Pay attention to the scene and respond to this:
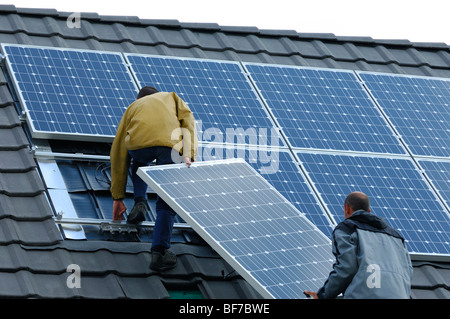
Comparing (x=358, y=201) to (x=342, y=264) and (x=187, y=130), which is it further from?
(x=187, y=130)

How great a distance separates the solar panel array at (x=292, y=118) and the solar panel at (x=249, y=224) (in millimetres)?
698

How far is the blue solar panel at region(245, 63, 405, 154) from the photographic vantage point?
13539 mm

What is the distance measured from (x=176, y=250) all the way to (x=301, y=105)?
3219 millimetres

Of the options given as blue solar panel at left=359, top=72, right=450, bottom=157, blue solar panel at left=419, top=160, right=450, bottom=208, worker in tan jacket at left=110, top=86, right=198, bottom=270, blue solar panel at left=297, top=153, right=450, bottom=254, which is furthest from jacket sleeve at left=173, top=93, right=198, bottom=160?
blue solar panel at left=359, top=72, right=450, bottom=157

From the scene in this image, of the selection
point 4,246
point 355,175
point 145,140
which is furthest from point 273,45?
point 4,246

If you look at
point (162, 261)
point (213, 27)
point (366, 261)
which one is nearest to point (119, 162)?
point (162, 261)

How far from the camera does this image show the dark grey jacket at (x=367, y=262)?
971 centimetres

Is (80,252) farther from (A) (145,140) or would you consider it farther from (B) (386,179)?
(B) (386,179)

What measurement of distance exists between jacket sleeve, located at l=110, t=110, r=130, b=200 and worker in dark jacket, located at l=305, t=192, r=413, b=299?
8.72 feet

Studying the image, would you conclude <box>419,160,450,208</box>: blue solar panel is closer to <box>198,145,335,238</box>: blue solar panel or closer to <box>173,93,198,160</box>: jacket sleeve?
<box>198,145,335,238</box>: blue solar panel

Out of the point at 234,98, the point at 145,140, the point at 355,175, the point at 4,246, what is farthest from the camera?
the point at 234,98

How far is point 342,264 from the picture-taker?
982 centimetres

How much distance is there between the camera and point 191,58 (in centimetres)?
1449

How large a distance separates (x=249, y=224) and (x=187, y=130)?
125 cm
